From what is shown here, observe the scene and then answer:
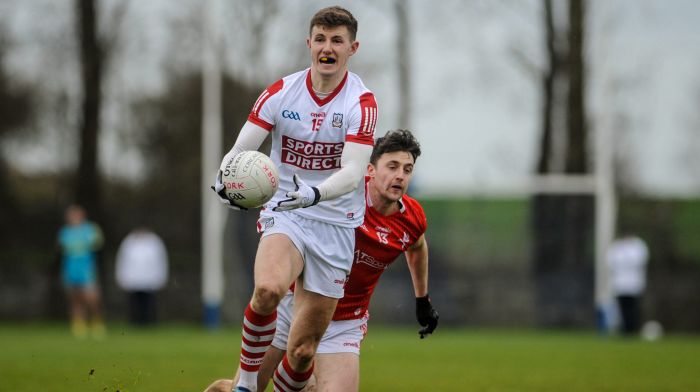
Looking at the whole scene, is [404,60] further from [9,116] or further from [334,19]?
[334,19]

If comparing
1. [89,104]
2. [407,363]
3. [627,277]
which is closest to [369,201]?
[407,363]

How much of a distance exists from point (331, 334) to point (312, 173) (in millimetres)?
1220

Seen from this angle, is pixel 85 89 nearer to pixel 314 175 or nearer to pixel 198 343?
pixel 198 343

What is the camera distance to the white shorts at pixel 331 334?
7625mm

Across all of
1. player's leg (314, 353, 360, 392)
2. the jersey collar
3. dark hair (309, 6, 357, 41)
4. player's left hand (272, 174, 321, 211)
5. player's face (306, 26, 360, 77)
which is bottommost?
player's leg (314, 353, 360, 392)

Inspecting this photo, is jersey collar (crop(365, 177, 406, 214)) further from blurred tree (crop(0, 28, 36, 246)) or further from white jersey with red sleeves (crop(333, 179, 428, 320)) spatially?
blurred tree (crop(0, 28, 36, 246))

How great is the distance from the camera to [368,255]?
764cm

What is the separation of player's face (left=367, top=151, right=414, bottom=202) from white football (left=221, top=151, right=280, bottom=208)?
1.05m

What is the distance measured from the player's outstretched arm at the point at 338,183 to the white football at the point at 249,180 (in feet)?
0.41

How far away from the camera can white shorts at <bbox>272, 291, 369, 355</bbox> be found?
762cm

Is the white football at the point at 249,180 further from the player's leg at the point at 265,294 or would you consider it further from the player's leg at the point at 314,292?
the player's leg at the point at 314,292

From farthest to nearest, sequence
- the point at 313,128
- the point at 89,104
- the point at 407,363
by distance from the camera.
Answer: the point at 89,104 → the point at 407,363 → the point at 313,128

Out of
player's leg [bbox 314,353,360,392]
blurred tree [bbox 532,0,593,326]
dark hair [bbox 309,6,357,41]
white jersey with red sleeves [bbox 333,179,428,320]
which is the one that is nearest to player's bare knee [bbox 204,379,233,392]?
player's leg [bbox 314,353,360,392]

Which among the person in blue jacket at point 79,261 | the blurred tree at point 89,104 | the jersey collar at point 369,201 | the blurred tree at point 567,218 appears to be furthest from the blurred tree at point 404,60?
the jersey collar at point 369,201
